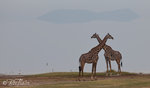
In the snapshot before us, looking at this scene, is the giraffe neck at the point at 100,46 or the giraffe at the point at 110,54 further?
the giraffe at the point at 110,54

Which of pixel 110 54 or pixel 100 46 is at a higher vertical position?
pixel 100 46

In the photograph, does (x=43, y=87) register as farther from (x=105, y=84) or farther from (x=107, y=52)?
(x=107, y=52)

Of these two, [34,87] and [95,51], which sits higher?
[95,51]

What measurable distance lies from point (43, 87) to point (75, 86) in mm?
3434

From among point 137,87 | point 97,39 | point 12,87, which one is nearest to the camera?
point 137,87

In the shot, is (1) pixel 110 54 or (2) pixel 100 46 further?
(1) pixel 110 54

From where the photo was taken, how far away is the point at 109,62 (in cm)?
5469

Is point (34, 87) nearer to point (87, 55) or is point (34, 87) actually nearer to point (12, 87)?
point (12, 87)

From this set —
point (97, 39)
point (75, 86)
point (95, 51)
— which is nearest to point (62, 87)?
point (75, 86)

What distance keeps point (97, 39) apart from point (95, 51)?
479cm

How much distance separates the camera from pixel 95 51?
49.0 meters

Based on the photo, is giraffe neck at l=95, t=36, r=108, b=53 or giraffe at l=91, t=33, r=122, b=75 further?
giraffe at l=91, t=33, r=122, b=75

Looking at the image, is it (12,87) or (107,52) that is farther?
(107,52)

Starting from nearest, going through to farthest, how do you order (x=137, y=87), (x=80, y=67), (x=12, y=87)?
1. (x=137, y=87)
2. (x=12, y=87)
3. (x=80, y=67)
